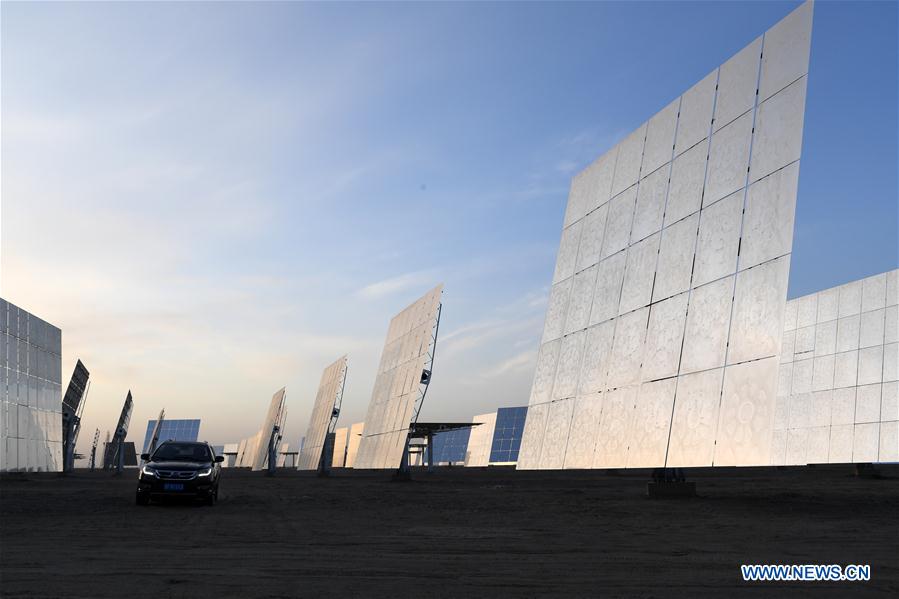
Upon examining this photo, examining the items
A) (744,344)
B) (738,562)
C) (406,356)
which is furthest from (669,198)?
(406,356)

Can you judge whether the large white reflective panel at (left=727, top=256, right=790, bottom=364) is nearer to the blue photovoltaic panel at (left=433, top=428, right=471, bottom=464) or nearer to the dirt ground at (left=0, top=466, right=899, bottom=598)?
the dirt ground at (left=0, top=466, right=899, bottom=598)

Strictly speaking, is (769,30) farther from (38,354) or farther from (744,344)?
(38,354)

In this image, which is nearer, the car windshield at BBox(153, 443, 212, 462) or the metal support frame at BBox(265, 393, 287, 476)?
the car windshield at BBox(153, 443, 212, 462)

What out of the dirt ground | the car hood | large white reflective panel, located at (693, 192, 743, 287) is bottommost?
the car hood

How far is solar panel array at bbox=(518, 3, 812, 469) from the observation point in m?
13.6

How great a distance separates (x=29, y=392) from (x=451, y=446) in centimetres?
6471

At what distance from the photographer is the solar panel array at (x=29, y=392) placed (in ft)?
113

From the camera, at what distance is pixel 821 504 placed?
17.5 meters

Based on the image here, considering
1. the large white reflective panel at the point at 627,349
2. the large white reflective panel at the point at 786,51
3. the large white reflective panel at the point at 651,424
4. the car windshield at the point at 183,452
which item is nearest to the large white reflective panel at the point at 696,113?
the large white reflective panel at the point at 786,51

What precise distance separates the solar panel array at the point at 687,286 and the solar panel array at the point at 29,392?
971 inches

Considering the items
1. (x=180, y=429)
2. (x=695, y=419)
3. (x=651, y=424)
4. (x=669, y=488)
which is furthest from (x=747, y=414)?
(x=180, y=429)

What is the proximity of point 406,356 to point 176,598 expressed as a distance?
1175 inches

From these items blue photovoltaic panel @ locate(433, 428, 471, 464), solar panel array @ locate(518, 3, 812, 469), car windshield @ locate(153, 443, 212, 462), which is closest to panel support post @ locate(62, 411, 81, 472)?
car windshield @ locate(153, 443, 212, 462)

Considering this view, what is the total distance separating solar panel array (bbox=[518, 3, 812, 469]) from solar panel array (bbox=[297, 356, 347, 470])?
28.0 meters
